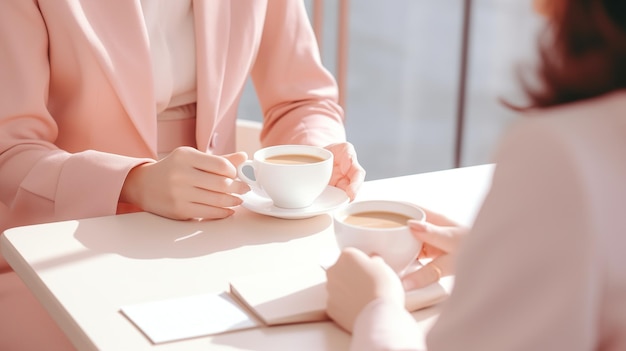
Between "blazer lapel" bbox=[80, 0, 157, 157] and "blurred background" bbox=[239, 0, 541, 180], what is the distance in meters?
2.89

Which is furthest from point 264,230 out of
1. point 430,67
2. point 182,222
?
point 430,67

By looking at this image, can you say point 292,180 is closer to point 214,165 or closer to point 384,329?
point 214,165

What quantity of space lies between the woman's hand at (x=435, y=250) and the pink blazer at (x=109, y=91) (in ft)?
1.51

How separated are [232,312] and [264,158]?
0.37m

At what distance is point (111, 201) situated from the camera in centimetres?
117

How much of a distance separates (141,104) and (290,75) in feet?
1.06

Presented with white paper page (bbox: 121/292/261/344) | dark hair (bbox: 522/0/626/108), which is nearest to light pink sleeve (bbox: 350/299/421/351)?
white paper page (bbox: 121/292/261/344)

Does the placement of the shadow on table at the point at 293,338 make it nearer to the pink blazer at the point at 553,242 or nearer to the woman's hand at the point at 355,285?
the woman's hand at the point at 355,285

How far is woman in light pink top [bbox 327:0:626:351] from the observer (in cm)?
50

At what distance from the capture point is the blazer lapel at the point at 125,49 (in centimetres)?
137

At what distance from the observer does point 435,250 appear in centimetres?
95

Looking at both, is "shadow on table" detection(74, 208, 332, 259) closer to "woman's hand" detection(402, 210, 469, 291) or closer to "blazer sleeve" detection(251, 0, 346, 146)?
"woman's hand" detection(402, 210, 469, 291)

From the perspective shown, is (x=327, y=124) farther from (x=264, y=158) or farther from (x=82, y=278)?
(x=82, y=278)

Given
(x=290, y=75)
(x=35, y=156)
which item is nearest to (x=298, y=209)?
(x=35, y=156)
